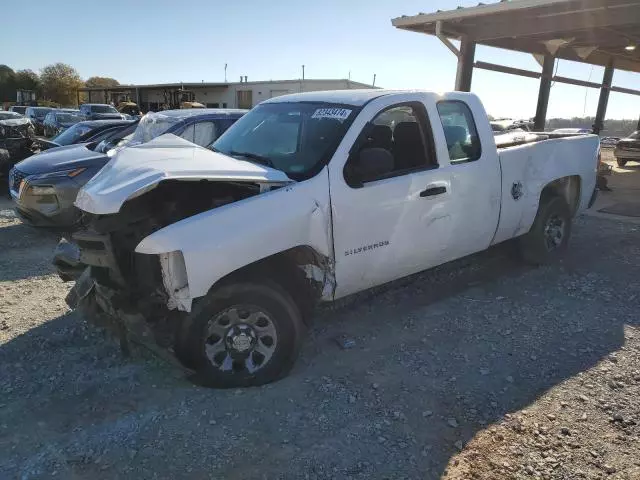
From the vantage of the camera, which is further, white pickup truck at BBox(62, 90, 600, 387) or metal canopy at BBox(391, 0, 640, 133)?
metal canopy at BBox(391, 0, 640, 133)

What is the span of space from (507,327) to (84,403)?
342cm

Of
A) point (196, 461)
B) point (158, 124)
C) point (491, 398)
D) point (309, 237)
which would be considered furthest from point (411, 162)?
point (158, 124)

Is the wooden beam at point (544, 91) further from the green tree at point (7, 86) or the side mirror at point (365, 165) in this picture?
the green tree at point (7, 86)

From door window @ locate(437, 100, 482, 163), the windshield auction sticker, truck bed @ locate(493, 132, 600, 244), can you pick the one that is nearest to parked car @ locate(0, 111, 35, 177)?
the windshield auction sticker

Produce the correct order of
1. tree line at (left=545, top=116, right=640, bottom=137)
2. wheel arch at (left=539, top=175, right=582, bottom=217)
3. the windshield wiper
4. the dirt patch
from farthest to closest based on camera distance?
tree line at (left=545, top=116, right=640, bottom=137), the dirt patch, wheel arch at (left=539, top=175, right=582, bottom=217), the windshield wiper

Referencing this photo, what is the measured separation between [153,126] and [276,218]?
523 cm

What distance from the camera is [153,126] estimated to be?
7.82 m

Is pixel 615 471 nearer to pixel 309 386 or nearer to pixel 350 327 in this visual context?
pixel 309 386

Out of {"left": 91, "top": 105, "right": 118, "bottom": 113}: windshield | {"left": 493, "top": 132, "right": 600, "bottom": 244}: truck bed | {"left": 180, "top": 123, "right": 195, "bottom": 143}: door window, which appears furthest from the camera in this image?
{"left": 91, "top": 105, "right": 118, "bottom": 113}: windshield

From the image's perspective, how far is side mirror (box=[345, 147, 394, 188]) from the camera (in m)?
3.80

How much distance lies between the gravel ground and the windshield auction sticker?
5.95 feet

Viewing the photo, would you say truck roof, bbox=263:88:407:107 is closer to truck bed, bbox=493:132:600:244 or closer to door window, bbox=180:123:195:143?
truck bed, bbox=493:132:600:244

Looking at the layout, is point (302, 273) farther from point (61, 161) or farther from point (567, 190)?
point (61, 161)

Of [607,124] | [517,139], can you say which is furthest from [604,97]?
[607,124]
